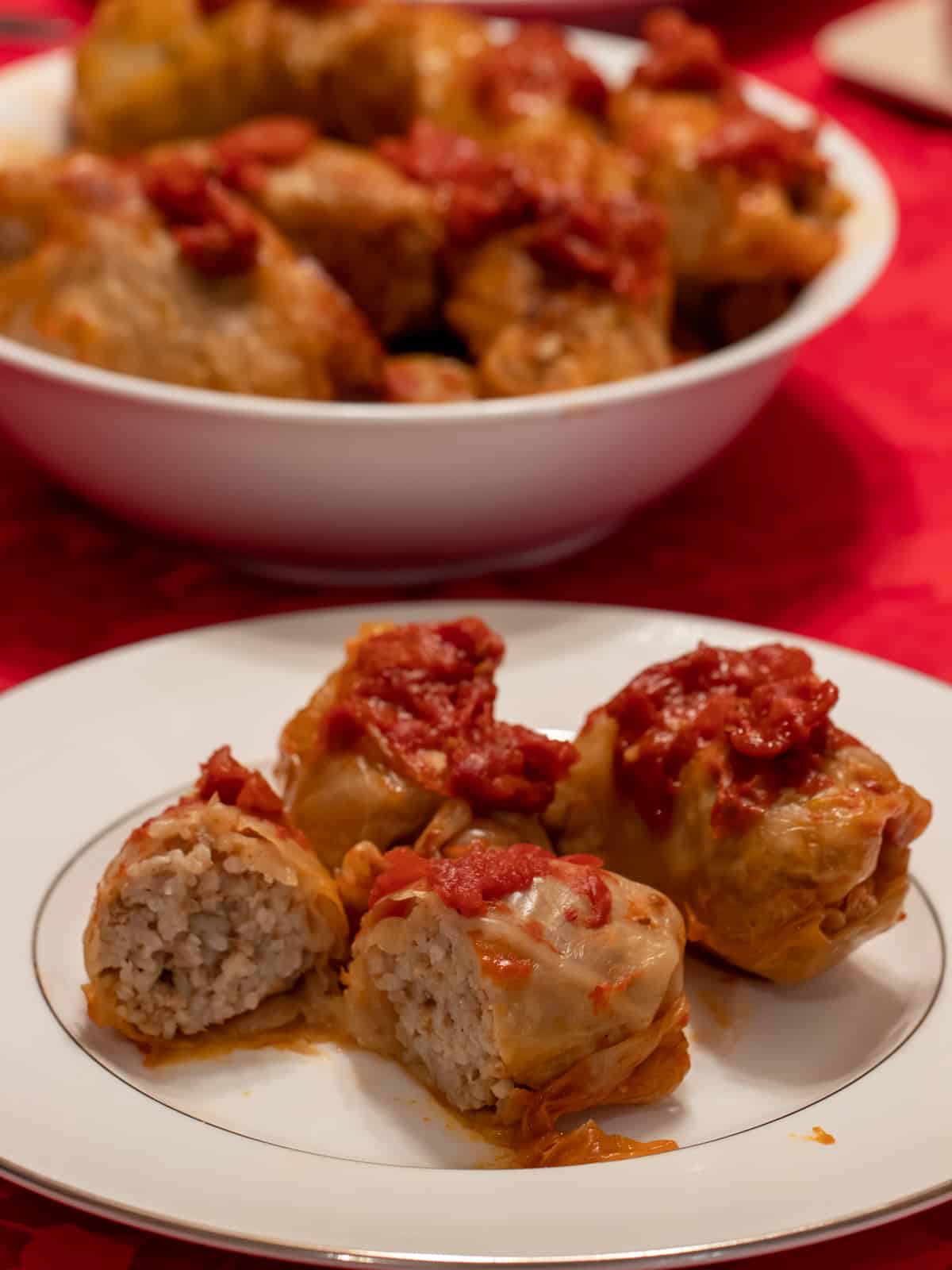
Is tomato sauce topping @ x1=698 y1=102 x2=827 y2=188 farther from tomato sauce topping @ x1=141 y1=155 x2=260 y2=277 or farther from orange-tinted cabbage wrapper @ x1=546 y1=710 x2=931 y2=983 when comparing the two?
orange-tinted cabbage wrapper @ x1=546 y1=710 x2=931 y2=983

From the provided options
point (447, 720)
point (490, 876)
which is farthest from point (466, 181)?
point (490, 876)

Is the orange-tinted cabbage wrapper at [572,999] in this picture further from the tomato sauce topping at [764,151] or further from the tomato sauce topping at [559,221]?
the tomato sauce topping at [764,151]

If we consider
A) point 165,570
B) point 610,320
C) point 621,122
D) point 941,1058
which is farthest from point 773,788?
point 621,122

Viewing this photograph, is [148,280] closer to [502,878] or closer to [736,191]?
[736,191]

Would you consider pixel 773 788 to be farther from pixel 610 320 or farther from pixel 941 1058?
pixel 610 320

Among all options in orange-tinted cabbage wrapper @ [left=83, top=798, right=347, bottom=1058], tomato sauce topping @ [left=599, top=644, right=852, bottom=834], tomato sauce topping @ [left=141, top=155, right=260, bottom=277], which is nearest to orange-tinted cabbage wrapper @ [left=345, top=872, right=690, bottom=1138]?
orange-tinted cabbage wrapper @ [left=83, top=798, right=347, bottom=1058]

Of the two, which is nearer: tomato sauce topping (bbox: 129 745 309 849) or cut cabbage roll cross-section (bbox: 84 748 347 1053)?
cut cabbage roll cross-section (bbox: 84 748 347 1053)

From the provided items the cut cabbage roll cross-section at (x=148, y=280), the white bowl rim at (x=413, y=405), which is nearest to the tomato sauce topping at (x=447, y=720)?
the white bowl rim at (x=413, y=405)

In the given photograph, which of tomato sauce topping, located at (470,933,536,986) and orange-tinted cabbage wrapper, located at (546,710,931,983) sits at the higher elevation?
tomato sauce topping, located at (470,933,536,986)
